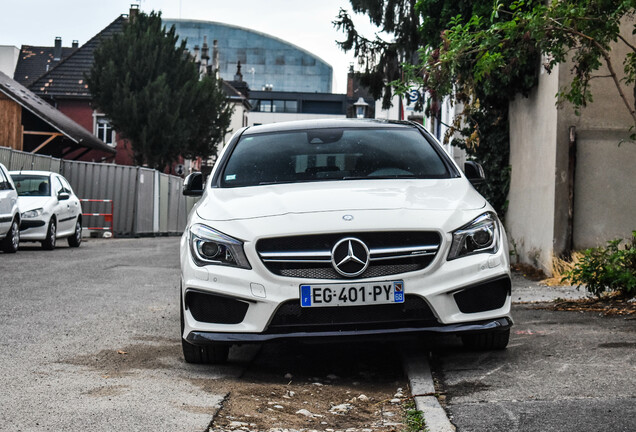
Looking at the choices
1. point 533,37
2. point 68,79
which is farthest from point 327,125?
point 68,79

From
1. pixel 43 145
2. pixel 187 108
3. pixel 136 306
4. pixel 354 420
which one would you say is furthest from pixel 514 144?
pixel 187 108

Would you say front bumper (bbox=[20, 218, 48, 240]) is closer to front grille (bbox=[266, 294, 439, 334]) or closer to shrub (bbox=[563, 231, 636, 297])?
shrub (bbox=[563, 231, 636, 297])

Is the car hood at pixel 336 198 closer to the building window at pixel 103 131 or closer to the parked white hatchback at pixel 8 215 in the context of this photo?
the parked white hatchback at pixel 8 215

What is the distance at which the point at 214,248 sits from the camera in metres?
6.12

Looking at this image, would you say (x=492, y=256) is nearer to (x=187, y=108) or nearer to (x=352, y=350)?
(x=352, y=350)

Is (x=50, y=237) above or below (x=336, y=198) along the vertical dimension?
below

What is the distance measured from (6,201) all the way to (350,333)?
13.1m

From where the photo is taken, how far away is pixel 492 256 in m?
6.15

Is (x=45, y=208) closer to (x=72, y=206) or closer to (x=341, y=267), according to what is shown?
(x=72, y=206)

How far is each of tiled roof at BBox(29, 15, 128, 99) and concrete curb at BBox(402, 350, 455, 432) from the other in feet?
159

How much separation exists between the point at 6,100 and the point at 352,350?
37951mm


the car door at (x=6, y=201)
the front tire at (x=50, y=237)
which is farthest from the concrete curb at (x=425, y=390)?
the front tire at (x=50, y=237)

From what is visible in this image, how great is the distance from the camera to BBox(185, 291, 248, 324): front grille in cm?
602

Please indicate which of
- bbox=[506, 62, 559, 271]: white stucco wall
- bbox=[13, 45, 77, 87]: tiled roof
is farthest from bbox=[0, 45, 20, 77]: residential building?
bbox=[506, 62, 559, 271]: white stucco wall
